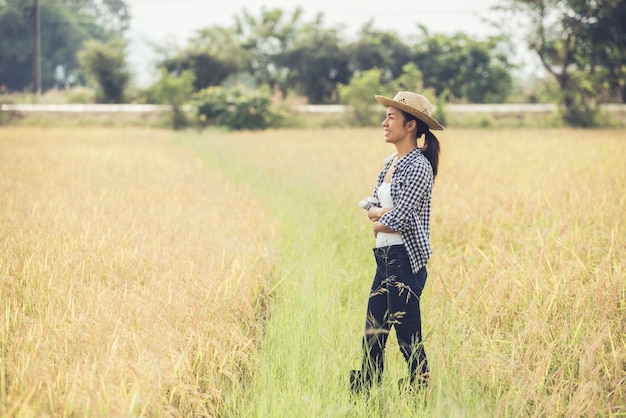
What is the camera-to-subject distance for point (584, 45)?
23.1m

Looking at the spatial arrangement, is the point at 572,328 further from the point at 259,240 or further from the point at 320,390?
the point at 259,240

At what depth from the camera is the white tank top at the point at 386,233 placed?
268 cm

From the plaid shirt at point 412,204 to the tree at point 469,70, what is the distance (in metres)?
31.0

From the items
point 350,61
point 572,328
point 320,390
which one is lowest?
point 320,390

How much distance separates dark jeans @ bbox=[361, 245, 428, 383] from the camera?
2.65 m

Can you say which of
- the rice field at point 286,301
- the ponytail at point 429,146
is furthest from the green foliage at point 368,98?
the ponytail at point 429,146

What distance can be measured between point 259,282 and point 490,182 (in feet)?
15.3

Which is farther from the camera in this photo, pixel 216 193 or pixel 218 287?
pixel 216 193

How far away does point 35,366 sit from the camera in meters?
2.30

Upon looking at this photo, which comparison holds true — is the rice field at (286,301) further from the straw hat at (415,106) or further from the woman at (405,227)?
the straw hat at (415,106)

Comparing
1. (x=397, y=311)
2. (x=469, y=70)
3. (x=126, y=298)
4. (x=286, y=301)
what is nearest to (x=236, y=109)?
(x=469, y=70)

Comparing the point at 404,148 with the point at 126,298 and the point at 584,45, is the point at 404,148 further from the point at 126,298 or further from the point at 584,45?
the point at 584,45

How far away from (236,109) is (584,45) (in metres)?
13.6

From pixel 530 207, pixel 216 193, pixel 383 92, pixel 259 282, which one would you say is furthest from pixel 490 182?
pixel 383 92
